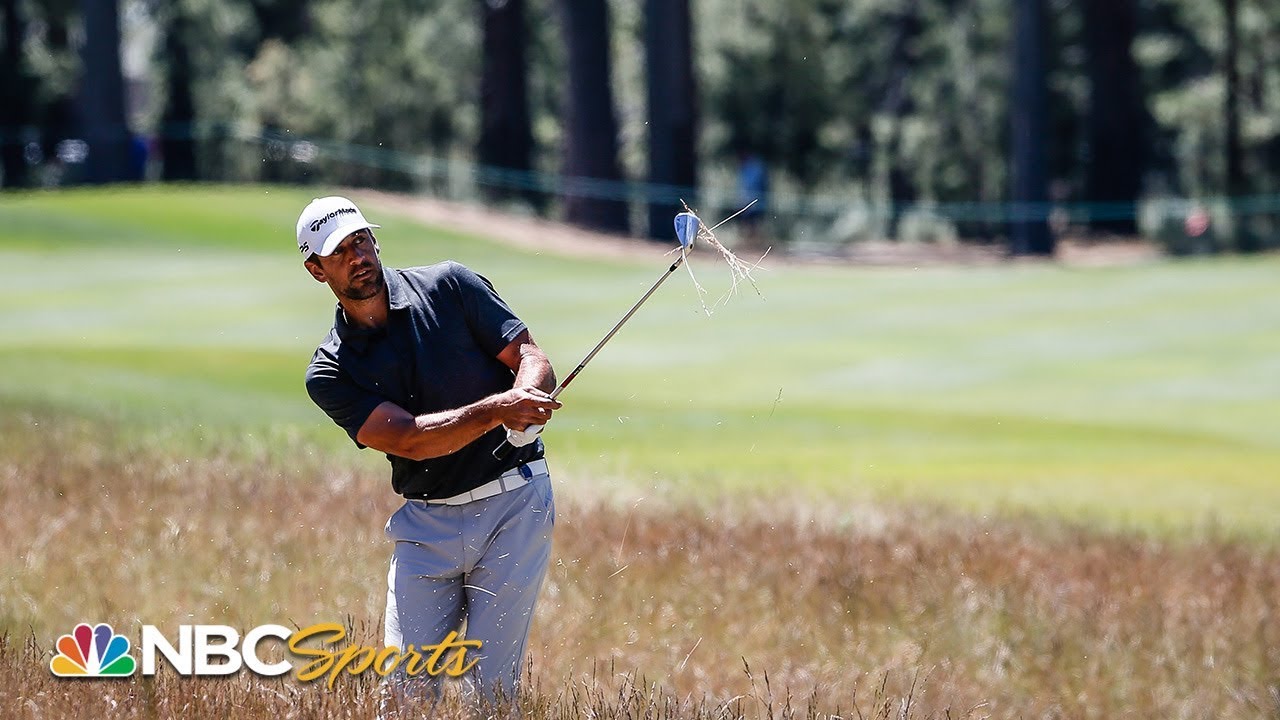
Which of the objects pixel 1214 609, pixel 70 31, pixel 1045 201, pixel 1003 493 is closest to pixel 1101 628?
pixel 1214 609

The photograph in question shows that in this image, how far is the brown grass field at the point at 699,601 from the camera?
767cm

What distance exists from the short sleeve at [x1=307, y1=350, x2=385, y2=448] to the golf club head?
1.26 m

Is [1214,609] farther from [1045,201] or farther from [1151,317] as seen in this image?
[1045,201]

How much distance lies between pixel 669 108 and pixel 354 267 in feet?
115

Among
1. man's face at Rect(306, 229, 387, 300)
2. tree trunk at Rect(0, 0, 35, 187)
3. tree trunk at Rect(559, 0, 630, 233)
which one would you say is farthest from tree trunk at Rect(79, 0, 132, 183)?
man's face at Rect(306, 229, 387, 300)

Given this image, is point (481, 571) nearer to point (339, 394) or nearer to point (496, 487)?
point (496, 487)

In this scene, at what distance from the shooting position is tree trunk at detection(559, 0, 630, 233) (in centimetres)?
4222

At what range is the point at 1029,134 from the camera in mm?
40906

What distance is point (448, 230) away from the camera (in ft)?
123

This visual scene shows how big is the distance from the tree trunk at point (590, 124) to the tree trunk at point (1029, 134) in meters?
8.24

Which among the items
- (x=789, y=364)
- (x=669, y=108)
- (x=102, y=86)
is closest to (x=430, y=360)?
(x=789, y=364)

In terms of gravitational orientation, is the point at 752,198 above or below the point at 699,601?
below

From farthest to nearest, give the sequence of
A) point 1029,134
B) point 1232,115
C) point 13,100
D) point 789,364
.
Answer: point 13,100 → point 1232,115 → point 1029,134 → point 789,364

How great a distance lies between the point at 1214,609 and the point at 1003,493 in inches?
173
